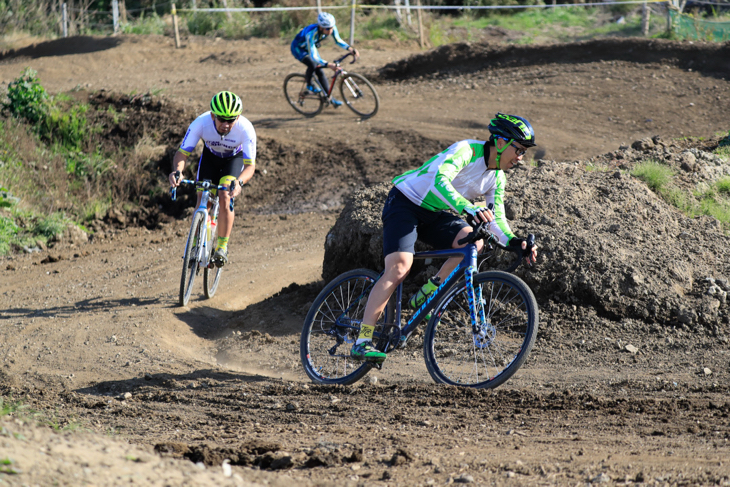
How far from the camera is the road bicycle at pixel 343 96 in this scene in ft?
46.5

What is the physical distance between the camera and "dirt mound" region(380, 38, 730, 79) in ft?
51.2

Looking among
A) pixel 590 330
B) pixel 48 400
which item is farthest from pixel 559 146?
pixel 48 400

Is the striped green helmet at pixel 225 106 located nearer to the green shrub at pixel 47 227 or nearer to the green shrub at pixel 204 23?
the green shrub at pixel 47 227

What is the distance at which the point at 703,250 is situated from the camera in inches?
266

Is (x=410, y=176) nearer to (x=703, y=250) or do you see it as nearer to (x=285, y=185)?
(x=703, y=250)

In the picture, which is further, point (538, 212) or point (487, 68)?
point (487, 68)

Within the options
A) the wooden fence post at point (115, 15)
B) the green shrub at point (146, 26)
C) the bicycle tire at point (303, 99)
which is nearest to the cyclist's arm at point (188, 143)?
the bicycle tire at point (303, 99)

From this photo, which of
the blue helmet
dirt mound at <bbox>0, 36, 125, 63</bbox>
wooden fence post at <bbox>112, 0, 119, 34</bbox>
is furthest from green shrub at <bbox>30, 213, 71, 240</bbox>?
wooden fence post at <bbox>112, 0, 119, 34</bbox>

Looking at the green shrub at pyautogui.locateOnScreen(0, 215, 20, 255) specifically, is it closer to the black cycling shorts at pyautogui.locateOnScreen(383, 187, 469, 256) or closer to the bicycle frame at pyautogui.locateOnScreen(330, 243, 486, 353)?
the bicycle frame at pyautogui.locateOnScreen(330, 243, 486, 353)

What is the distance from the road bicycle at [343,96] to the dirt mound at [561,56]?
8.56 ft

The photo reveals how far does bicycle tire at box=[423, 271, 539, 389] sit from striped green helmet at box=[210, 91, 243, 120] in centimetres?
320

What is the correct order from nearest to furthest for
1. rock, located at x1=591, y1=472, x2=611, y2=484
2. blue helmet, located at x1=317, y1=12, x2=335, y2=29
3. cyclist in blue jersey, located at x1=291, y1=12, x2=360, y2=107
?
rock, located at x1=591, y1=472, x2=611, y2=484
blue helmet, located at x1=317, y1=12, x2=335, y2=29
cyclist in blue jersey, located at x1=291, y1=12, x2=360, y2=107

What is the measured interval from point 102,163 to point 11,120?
217 centimetres

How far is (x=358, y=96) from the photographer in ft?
47.5
